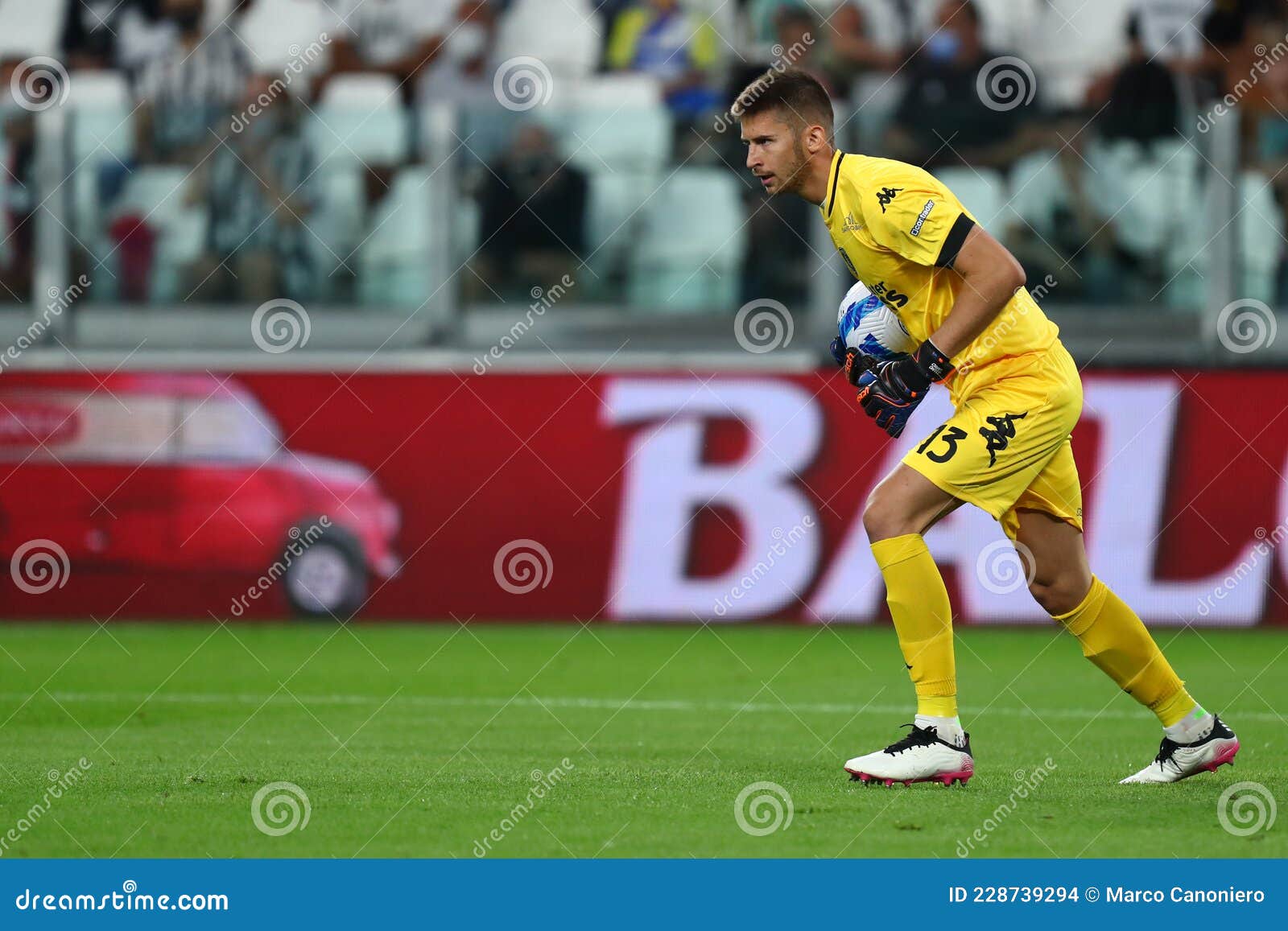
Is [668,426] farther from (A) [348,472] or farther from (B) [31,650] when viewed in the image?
(B) [31,650]

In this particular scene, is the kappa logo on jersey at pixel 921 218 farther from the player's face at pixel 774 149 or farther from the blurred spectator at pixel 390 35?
the blurred spectator at pixel 390 35

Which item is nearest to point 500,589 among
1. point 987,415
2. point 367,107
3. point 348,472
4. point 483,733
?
point 348,472

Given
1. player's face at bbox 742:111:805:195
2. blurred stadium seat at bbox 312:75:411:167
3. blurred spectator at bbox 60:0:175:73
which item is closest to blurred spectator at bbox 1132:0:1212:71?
blurred stadium seat at bbox 312:75:411:167

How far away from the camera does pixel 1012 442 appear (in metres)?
6.12

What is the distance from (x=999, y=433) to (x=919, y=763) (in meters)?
1.07

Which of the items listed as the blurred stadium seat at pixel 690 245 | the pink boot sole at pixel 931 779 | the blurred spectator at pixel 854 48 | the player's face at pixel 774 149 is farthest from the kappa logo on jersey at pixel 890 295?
the blurred spectator at pixel 854 48

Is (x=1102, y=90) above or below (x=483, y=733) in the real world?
above

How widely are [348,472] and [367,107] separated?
116 inches

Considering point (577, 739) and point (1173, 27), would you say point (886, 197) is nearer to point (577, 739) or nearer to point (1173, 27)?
point (577, 739)

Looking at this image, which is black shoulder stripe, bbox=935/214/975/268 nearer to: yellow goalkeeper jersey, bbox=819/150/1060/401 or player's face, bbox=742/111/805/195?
yellow goalkeeper jersey, bbox=819/150/1060/401

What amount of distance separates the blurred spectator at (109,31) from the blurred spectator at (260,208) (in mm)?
1632

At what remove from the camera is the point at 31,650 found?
11414mm

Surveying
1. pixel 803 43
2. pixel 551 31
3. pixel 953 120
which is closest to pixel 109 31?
pixel 551 31

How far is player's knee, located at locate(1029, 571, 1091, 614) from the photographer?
627cm
